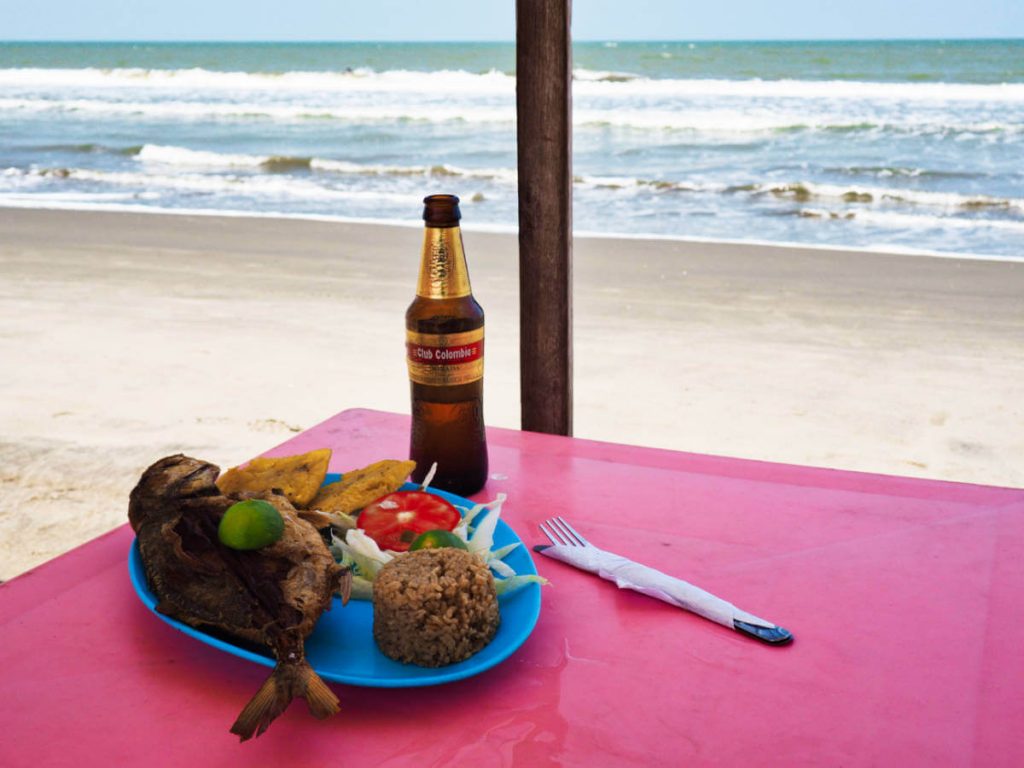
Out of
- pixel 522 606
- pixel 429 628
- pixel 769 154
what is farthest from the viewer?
pixel 769 154

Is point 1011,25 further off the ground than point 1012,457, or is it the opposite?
point 1011,25

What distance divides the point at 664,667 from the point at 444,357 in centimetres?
54

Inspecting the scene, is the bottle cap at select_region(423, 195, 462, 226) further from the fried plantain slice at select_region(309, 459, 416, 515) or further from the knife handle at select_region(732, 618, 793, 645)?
the knife handle at select_region(732, 618, 793, 645)

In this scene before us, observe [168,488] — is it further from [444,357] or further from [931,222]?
[931,222]

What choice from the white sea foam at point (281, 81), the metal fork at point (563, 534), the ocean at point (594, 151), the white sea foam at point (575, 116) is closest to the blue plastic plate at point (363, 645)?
the metal fork at point (563, 534)

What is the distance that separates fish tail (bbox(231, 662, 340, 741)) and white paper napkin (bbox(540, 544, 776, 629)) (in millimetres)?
393

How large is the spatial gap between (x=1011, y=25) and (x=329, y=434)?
150 ft

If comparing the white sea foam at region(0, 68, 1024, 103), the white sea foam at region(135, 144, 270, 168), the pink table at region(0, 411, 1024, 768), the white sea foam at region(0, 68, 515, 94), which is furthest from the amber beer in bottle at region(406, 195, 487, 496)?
Result: the white sea foam at region(0, 68, 515, 94)

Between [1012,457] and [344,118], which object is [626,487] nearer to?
[1012,457]

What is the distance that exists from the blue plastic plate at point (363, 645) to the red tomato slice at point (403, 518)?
111 millimetres

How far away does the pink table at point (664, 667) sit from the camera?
89cm

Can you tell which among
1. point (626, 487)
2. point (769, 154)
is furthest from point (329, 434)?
point (769, 154)

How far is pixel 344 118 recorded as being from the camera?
17.4m

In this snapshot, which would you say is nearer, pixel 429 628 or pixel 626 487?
pixel 429 628
